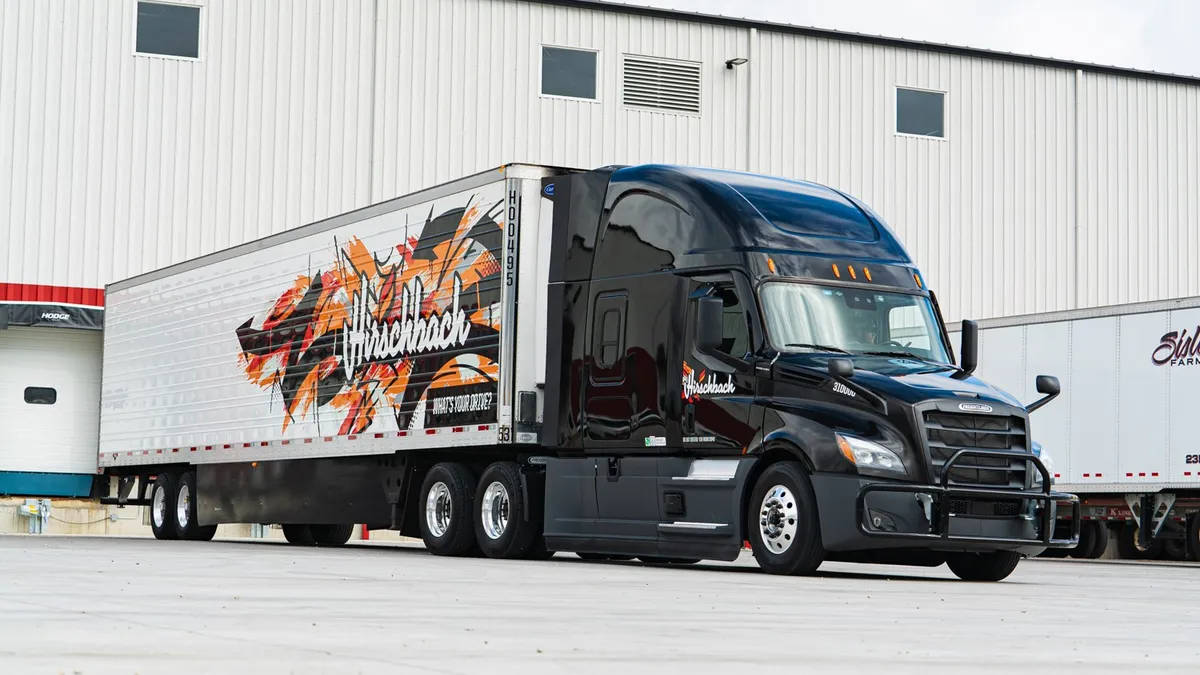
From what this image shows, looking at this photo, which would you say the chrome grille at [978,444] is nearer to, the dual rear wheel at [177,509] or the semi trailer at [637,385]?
the semi trailer at [637,385]

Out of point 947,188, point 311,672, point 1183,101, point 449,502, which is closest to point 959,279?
point 947,188

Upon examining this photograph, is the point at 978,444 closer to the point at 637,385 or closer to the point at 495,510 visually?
the point at 637,385

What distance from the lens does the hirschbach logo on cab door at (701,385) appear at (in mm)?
16109

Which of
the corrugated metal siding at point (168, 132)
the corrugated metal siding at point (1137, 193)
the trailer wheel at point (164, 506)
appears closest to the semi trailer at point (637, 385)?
the trailer wheel at point (164, 506)

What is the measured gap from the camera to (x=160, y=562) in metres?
14.9

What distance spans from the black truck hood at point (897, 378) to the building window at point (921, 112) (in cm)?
2483

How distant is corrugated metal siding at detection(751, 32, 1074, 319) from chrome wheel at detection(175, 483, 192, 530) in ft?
54.6

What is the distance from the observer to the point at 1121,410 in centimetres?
2562

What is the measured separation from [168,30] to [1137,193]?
2175cm

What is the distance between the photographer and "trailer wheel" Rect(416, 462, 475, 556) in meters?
18.9

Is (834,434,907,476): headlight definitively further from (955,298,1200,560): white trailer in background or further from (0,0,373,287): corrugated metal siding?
(0,0,373,287): corrugated metal siding

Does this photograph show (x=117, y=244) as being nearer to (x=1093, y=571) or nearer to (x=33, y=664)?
(x=1093, y=571)

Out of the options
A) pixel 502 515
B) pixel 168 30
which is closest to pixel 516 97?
pixel 168 30

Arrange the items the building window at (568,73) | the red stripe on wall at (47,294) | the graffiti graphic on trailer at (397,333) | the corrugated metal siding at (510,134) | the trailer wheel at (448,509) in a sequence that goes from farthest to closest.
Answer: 1. the building window at (568,73)
2. the corrugated metal siding at (510,134)
3. the red stripe on wall at (47,294)
4. the trailer wheel at (448,509)
5. the graffiti graphic on trailer at (397,333)
